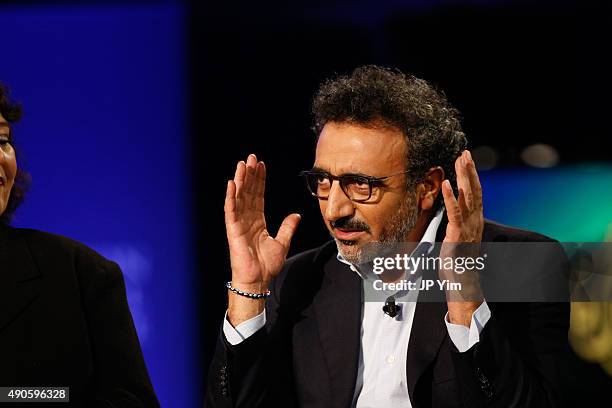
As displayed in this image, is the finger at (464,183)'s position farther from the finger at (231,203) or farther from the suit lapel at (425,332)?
the finger at (231,203)

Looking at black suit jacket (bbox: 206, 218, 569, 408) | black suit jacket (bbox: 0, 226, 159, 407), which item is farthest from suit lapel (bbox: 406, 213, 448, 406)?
black suit jacket (bbox: 0, 226, 159, 407)

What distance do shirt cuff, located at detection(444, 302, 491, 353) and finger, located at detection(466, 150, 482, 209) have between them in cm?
28

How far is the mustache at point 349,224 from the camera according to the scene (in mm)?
2742

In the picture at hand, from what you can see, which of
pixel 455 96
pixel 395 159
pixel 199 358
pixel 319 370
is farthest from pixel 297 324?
pixel 455 96

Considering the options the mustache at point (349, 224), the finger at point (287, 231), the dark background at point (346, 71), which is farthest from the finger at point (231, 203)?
the dark background at point (346, 71)

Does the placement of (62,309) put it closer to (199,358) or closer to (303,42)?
(199,358)

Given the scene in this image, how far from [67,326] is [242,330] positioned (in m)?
0.49

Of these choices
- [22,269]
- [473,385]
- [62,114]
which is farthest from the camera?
[62,114]

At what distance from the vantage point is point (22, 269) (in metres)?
2.65

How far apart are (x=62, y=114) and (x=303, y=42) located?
41.3 inches

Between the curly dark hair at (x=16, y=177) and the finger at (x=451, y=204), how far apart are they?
1289 mm

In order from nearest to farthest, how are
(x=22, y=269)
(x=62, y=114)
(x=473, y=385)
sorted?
(x=473, y=385), (x=22, y=269), (x=62, y=114)

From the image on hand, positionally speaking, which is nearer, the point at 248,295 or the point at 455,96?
the point at 248,295

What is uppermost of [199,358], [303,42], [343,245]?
[303,42]
